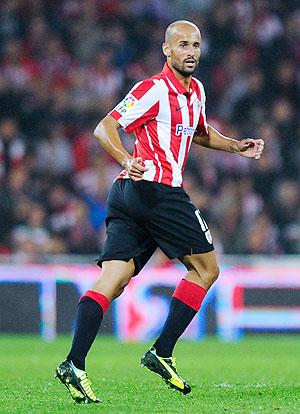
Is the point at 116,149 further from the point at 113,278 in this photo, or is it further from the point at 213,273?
the point at 213,273

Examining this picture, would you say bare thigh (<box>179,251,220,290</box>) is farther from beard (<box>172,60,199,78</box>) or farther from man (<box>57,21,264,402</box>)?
beard (<box>172,60,199,78</box>)

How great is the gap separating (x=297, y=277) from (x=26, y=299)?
9.05ft

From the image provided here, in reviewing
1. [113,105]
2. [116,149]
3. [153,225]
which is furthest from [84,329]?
[113,105]

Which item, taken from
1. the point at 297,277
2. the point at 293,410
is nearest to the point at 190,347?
the point at 297,277

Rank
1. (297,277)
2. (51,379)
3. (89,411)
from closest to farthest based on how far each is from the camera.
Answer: (89,411) < (51,379) < (297,277)

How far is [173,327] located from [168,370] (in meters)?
0.23

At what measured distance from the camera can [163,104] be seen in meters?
5.83

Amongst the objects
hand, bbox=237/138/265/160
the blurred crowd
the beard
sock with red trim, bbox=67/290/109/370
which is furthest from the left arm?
the blurred crowd

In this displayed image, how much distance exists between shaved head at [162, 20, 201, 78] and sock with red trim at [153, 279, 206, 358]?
113 centimetres

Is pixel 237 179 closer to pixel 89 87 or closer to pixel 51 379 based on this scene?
pixel 89 87

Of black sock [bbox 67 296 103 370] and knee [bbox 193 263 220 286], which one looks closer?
black sock [bbox 67 296 103 370]

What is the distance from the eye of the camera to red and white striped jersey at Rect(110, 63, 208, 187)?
5.78 metres

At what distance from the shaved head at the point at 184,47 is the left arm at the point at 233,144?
1.76 ft

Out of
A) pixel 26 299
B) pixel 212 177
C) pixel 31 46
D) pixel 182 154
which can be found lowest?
pixel 26 299
